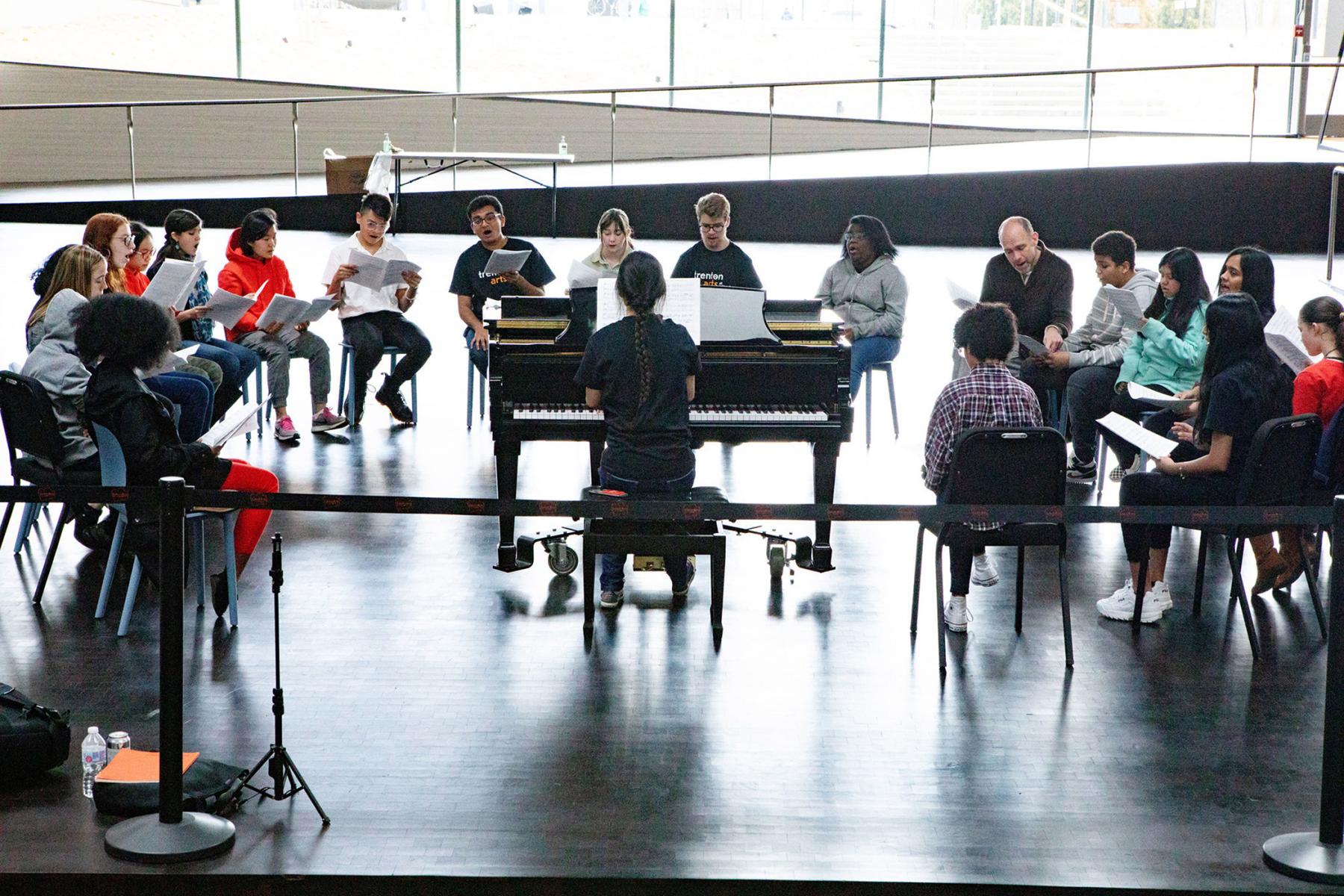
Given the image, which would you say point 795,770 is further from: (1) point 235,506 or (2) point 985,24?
(2) point 985,24

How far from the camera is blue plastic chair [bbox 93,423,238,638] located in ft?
14.4

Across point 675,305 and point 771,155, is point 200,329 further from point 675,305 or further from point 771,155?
point 771,155

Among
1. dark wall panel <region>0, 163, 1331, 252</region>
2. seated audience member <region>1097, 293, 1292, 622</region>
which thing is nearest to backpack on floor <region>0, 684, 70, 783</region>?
seated audience member <region>1097, 293, 1292, 622</region>

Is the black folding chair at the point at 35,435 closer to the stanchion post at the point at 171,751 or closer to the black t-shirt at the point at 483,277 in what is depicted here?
the stanchion post at the point at 171,751

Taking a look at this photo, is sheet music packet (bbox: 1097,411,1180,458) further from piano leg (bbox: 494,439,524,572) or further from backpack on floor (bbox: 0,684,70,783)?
backpack on floor (bbox: 0,684,70,783)

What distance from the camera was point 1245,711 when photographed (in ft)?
13.2

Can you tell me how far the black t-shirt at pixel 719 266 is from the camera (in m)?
6.78

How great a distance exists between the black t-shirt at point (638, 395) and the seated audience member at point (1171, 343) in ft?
7.17

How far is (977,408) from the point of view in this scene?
449 cm

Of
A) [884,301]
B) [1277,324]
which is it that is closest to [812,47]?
[884,301]

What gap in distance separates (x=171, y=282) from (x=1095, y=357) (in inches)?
164

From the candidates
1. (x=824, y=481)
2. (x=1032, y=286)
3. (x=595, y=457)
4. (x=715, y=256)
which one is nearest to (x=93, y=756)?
(x=595, y=457)

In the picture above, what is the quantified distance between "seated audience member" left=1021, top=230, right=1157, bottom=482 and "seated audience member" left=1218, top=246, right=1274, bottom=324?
536 millimetres

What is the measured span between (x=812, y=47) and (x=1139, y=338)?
38.6ft
